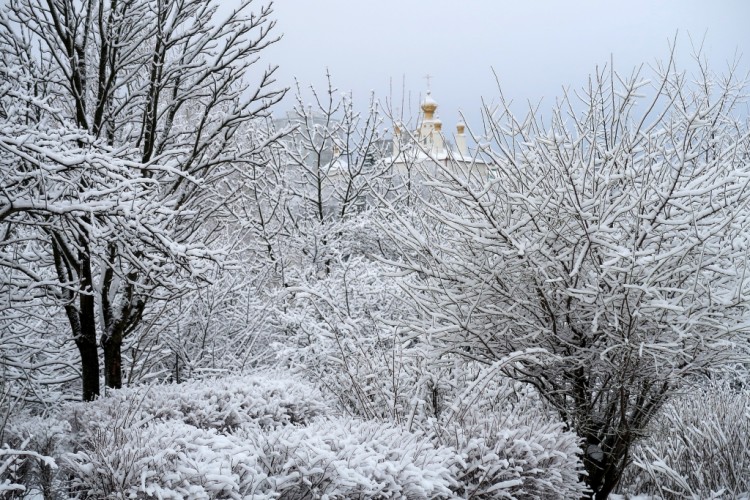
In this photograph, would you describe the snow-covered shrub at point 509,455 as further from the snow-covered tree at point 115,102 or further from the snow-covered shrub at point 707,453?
the snow-covered tree at point 115,102

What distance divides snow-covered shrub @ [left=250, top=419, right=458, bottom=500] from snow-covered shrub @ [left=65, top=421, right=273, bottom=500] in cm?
14

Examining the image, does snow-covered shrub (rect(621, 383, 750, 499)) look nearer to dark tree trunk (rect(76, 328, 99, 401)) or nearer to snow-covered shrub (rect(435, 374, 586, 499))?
snow-covered shrub (rect(435, 374, 586, 499))

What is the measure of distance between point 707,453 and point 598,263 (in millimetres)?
1866

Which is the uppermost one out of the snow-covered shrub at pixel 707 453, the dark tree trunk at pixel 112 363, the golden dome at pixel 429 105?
the golden dome at pixel 429 105

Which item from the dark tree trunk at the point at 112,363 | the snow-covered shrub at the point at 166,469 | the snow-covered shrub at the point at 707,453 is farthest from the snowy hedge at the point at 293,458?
the dark tree trunk at the point at 112,363

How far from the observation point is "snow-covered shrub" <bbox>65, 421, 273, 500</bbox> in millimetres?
3594

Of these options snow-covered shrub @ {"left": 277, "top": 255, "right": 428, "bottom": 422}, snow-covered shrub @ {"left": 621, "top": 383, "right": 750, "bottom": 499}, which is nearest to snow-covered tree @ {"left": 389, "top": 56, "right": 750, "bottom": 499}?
snow-covered shrub @ {"left": 621, "top": 383, "right": 750, "bottom": 499}

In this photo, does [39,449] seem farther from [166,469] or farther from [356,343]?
[356,343]

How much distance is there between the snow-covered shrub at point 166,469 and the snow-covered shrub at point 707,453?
3.19m

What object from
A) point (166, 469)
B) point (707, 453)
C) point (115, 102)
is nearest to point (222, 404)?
point (166, 469)

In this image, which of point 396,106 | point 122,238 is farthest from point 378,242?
point 122,238

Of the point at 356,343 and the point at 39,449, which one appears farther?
the point at 356,343

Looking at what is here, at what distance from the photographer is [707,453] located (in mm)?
5820

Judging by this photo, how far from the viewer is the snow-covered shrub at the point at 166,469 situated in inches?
141
